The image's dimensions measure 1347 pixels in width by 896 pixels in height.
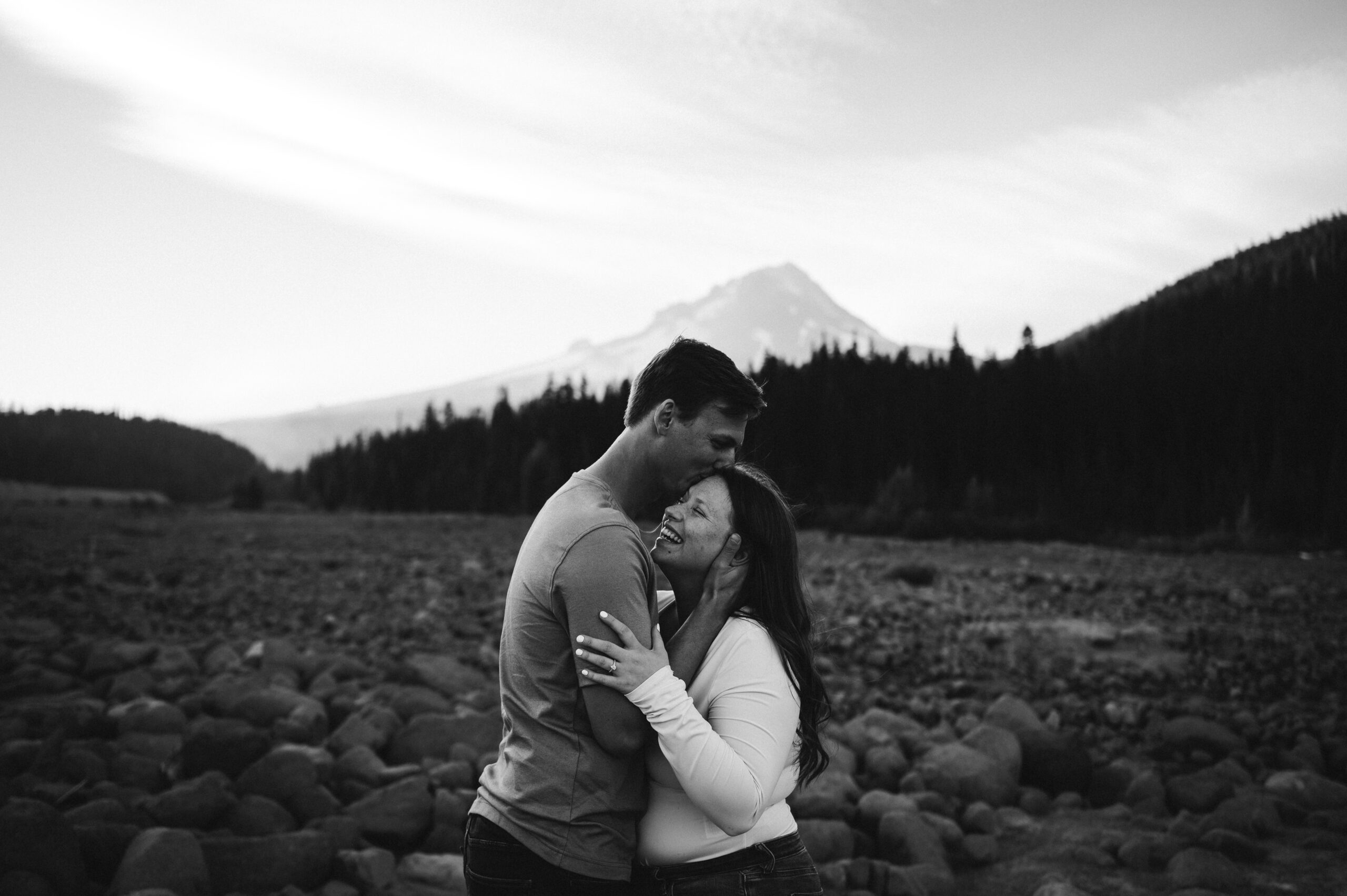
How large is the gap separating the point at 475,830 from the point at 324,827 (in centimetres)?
351

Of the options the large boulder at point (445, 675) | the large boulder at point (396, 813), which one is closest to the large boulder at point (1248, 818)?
the large boulder at point (396, 813)

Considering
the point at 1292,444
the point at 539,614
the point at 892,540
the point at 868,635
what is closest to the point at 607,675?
the point at 539,614

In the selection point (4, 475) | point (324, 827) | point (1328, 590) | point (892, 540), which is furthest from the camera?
point (4, 475)

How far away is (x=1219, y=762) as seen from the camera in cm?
730

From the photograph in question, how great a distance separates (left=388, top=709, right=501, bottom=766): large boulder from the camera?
7.09m

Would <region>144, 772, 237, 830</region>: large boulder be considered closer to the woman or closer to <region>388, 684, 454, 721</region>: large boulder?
<region>388, 684, 454, 721</region>: large boulder

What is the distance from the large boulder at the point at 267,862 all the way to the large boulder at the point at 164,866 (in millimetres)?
110

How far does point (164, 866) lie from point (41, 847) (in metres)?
0.54

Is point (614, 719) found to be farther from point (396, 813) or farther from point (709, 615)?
point (396, 813)

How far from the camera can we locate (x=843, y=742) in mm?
7637

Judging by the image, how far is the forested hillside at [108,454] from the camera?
31.8 metres

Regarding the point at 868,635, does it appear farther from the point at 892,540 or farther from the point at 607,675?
the point at 892,540

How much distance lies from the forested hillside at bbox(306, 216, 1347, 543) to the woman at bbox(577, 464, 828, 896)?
69.2 ft

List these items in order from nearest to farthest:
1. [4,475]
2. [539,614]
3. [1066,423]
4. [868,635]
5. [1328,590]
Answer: [539,614], [868,635], [1328,590], [4,475], [1066,423]
